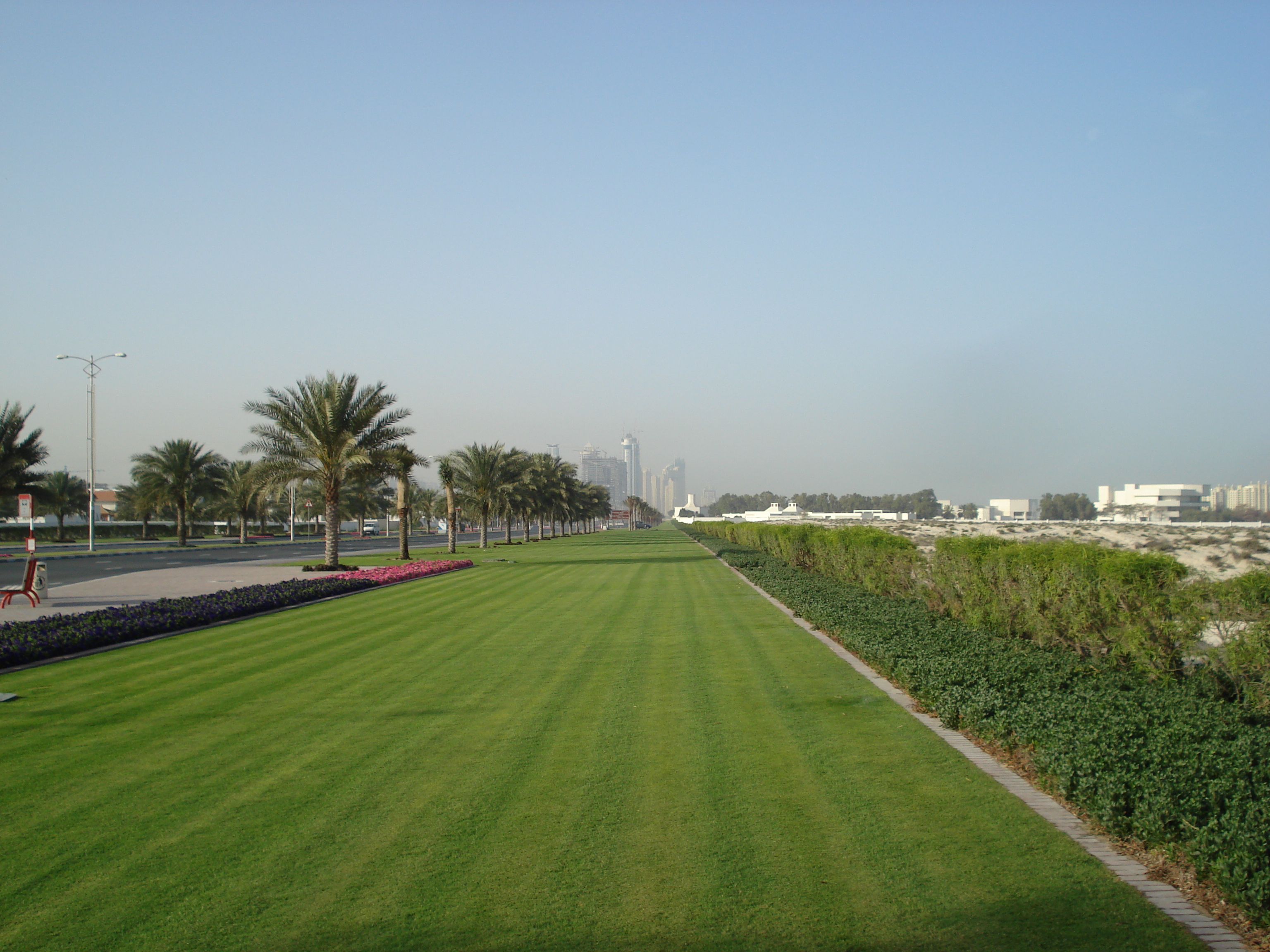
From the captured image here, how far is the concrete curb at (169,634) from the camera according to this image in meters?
10.8

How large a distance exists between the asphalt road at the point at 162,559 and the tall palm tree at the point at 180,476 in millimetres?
3255

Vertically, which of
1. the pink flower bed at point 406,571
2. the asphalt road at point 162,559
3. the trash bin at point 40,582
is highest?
the trash bin at point 40,582

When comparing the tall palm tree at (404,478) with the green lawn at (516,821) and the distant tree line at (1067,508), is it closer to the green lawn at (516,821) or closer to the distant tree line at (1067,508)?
the green lawn at (516,821)

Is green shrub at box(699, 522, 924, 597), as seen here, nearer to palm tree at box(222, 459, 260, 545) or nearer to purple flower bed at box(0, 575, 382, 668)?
purple flower bed at box(0, 575, 382, 668)

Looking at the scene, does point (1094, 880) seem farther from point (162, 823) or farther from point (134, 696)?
point (134, 696)

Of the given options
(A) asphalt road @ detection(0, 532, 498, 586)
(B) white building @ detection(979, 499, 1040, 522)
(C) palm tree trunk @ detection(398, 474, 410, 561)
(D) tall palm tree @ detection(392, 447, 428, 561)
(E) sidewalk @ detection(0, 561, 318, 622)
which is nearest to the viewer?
(E) sidewalk @ detection(0, 561, 318, 622)

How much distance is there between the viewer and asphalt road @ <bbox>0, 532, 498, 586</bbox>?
28.0 meters

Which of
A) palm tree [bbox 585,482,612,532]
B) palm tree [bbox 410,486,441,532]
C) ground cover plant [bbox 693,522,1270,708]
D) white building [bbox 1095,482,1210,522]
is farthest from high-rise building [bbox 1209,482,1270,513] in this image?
ground cover plant [bbox 693,522,1270,708]

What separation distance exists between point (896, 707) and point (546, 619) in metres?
8.49

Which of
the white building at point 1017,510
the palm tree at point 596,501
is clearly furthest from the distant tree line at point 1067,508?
the palm tree at point 596,501

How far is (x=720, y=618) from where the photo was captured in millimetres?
15570

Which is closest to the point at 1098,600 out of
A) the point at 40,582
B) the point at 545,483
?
the point at 40,582

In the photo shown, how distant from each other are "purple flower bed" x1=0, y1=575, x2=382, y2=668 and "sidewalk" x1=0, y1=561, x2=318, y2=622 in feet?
5.09

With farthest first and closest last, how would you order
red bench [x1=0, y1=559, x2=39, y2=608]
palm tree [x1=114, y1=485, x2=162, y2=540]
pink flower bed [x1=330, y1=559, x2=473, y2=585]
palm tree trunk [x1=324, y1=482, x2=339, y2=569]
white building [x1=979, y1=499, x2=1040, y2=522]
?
white building [x1=979, y1=499, x2=1040, y2=522], palm tree [x1=114, y1=485, x2=162, y2=540], palm tree trunk [x1=324, y1=482, x2=339, y2=569], pink flower bed [x1=330, y1=559, x2=473, y2=585], red bench [x1=0, y1=559, x2=39, y2=608]
